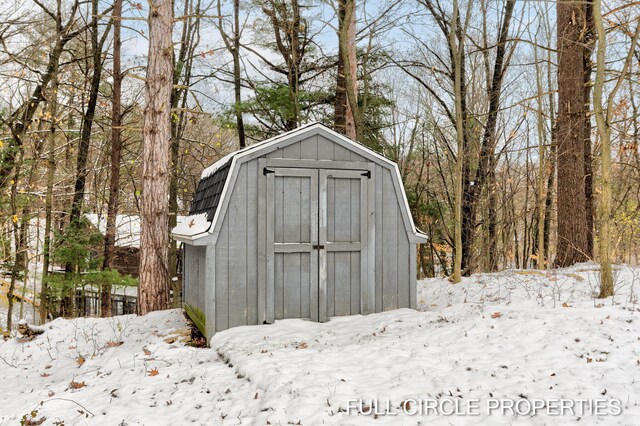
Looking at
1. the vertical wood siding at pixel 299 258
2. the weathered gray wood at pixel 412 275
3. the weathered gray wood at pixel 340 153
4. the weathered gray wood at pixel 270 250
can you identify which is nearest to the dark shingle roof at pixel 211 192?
the vertical wood siding at pixel 299 258

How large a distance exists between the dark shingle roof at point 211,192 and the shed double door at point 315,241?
0.67 m

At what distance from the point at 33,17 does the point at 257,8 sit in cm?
564

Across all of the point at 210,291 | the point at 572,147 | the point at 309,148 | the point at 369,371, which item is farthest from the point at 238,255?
the point at 572,147

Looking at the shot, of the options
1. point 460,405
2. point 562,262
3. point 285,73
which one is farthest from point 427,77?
Result: point 460,405

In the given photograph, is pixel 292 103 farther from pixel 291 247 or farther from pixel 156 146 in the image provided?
pixel 291 247

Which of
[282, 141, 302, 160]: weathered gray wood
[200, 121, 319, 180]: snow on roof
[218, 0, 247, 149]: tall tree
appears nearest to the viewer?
[200, 121, 319, 180]: snow on roof

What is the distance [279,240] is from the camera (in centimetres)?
597

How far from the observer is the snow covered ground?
3.22 meters

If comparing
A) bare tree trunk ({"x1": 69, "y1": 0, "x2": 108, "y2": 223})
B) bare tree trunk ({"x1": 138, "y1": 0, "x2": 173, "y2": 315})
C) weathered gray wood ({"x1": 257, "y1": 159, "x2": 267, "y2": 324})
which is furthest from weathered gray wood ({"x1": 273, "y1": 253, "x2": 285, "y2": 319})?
bare tree trunk ({"x1": 69, "y1": 0, "x2": 108, "y2": 223})

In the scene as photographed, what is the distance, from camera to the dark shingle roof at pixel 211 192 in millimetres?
5867

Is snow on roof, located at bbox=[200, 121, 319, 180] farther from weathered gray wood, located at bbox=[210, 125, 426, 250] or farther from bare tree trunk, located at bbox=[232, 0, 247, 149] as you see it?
bare tree trunk, located at bbox=[232, 0, 247, 149]

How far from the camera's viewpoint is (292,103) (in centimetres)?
1117

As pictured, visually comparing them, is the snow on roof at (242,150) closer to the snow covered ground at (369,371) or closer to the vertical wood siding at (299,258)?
the vertical wood siding at (299,258)

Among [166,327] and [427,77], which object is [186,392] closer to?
[166,327]
